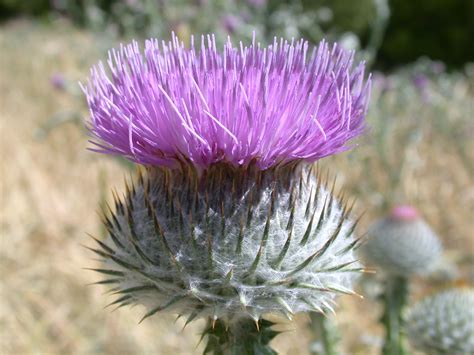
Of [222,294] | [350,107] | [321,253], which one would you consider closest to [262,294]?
[222,294]

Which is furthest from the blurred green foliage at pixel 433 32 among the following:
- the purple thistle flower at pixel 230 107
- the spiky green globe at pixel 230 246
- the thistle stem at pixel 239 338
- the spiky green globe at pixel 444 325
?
the thistle stem at pixel 239 338

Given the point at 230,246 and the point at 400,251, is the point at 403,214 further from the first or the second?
the point at 230,246

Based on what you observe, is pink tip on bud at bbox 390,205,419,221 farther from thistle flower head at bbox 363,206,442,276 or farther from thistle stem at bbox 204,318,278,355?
thistle stem at bbox 204,318,278,355

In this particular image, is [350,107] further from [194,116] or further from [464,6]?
[464,6]

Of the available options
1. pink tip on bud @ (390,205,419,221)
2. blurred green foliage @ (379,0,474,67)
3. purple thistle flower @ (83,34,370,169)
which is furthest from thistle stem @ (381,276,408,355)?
blurred green foliage @ (379,0,474,67)

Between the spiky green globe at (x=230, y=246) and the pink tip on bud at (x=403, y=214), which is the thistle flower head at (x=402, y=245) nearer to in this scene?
the pink tip on bud at (x=403, y=214)

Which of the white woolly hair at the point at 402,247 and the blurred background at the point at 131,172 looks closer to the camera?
the white woolly hair at the point at 402,247
